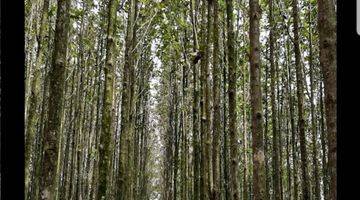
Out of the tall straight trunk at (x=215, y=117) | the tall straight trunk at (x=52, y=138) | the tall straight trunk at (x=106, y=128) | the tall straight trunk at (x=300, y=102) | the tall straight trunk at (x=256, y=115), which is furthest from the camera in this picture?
the tall straight trunk at (x=300, y=102)

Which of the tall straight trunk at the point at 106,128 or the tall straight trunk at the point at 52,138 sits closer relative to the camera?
the tall straight trunk at the point at 52,138

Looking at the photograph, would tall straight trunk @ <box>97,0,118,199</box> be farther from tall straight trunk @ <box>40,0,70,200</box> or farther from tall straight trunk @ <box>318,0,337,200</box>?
tall straight trunk @ <box>318,0,337,200</box>

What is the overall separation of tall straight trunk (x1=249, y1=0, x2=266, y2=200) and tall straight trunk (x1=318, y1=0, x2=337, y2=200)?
145 centimetres

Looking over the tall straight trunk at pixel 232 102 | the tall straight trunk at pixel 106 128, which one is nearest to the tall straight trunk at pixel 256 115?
the tall straight trunk at pixel 232 102

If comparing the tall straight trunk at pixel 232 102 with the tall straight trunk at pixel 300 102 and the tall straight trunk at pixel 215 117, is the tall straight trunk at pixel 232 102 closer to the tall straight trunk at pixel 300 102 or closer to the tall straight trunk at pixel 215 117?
the tall straight trunk at pixel 215 117

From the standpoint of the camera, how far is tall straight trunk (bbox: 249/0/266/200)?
13.4ft

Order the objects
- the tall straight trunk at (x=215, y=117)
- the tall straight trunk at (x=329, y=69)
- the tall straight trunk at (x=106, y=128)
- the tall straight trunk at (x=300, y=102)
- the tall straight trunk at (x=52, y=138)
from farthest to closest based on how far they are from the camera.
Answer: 1. the tall straight trunk at (x=300, y=102)
2. the tall straight trunk at (x=215, y=117)
3. the tall straight trunk at (x=106, y=128)
4. the tall straight trunk at (x=52, y=138)
5. the tall straight trunk at (x=329, y=69)

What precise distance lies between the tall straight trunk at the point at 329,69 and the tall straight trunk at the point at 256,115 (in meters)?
1.45

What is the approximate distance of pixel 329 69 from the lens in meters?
2.31

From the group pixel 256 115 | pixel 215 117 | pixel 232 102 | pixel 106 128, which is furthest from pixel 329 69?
pixel 215 117

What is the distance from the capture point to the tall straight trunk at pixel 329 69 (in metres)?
2.21
